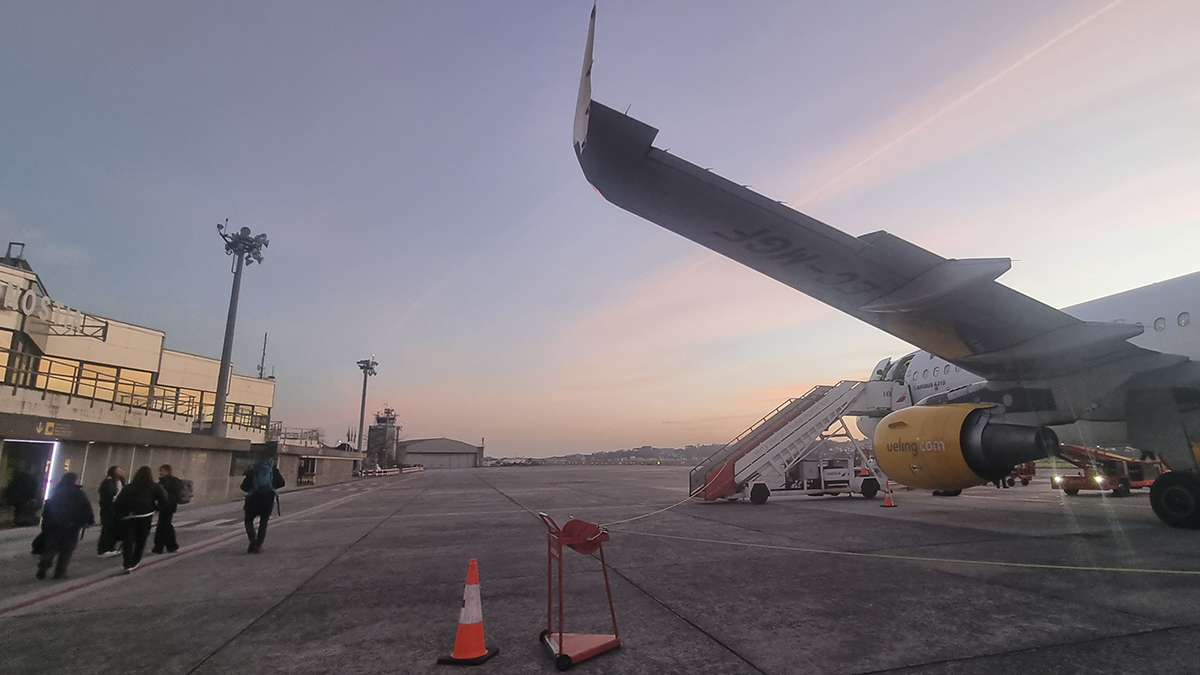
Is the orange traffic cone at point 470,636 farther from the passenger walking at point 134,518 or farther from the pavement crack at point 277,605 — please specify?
the passenger walking at point 134,518

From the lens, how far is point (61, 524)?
24.5 ft

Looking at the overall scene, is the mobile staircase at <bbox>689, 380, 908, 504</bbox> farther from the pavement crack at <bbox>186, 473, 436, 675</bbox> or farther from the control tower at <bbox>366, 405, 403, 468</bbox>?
the control tower at <bbox>366, 405, 403, 468</bbox>

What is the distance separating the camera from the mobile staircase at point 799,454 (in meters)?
16.3

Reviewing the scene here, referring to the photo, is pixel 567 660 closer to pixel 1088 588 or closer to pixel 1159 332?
pixel 1088 588

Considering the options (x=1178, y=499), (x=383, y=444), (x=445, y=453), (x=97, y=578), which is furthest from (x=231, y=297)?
(x=445, y=453)

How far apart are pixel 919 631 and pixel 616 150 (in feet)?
20.7

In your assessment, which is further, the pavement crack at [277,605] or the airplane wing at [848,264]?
the airplane wing at [848,264]

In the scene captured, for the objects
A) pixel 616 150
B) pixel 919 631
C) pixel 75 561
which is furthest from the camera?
pixel 75 561

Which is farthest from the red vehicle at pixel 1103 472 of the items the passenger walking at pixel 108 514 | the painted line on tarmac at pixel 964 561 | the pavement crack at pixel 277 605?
the passenger walking at pixel 108 514

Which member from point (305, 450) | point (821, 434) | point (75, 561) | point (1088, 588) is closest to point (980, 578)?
point (1088, 588)

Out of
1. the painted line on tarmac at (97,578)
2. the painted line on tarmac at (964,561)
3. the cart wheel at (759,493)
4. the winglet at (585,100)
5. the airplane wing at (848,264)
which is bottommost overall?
the painted line on tarmac at (97,578)

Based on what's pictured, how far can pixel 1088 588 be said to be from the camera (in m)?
5.77

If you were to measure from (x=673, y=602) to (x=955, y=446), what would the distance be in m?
7.56

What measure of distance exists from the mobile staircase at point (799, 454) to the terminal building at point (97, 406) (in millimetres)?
12141
